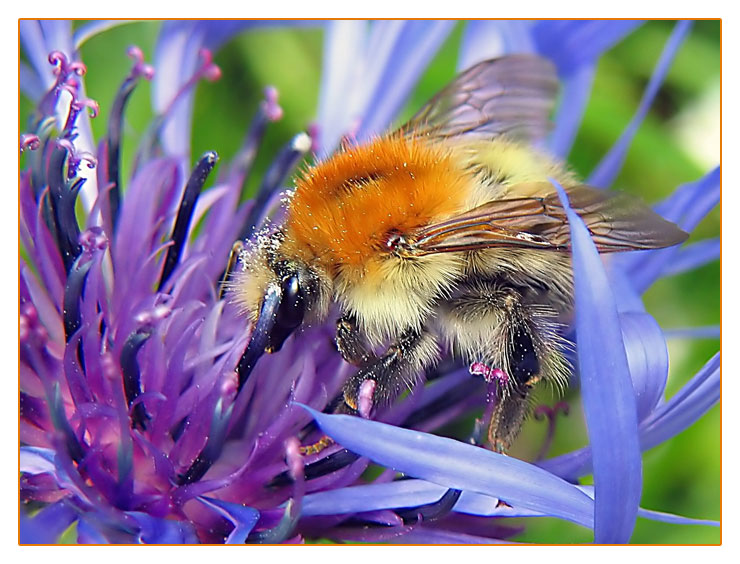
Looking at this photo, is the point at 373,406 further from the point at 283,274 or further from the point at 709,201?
the point at 709,201

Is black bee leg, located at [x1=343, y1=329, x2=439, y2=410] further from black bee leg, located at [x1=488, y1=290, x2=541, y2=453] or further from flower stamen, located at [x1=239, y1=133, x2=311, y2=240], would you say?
flower stamen, located at [x1=239, y1=133, x2=311, y2=240]

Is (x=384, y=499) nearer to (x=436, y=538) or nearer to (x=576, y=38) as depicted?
(x=436, y=538)

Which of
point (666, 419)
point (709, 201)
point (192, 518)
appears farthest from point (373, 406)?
point (709, 201)

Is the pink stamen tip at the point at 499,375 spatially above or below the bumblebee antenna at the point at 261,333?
below

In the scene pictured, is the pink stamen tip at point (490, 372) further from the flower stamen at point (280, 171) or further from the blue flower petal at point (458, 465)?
the flower stamen at point (280, 171)

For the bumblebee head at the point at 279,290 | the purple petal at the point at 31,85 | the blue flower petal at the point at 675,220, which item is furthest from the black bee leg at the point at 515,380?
the purple petal at the point at 31,85
